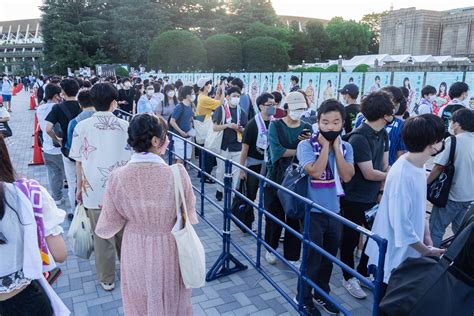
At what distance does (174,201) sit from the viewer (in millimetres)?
2164

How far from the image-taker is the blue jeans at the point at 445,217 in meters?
3.56

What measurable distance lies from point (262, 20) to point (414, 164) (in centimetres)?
4261

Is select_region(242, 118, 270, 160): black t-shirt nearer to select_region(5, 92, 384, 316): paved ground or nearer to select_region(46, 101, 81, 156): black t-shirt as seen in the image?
select_region(5, 92, 384, 316): paved ground

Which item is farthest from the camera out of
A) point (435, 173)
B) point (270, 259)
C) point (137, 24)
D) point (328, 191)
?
point (137, 24)

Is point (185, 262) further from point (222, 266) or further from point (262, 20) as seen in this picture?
point (262, 20)

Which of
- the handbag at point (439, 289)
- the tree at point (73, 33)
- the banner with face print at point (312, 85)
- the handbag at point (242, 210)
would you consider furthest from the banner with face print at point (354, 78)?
the tree at point (73, 33)

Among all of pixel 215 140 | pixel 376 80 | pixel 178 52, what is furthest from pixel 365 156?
pixel 178 52

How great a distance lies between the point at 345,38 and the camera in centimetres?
5119

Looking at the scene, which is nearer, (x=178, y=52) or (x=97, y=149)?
(x=97, y=149)

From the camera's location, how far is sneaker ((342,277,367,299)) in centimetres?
342

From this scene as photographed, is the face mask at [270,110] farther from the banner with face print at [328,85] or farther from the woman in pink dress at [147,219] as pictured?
the banner with face print at [328,85]

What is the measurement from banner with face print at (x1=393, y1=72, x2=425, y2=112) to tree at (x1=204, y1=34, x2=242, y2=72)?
23.3 metres

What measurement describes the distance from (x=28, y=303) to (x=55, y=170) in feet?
12.6

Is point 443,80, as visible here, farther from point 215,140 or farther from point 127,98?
point 127,98
